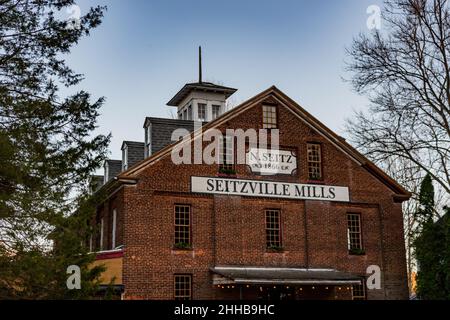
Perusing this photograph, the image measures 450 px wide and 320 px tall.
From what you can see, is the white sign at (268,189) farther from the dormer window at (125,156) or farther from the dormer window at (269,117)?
the dormer window at (125,156)

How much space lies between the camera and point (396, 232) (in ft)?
101

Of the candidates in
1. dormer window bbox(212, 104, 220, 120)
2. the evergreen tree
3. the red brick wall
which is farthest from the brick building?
dormer window bbox(212, 104, 220, 120)

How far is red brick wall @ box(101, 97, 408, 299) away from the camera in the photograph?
84.7ft

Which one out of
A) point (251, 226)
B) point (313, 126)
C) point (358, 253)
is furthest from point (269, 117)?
point (358, 253)

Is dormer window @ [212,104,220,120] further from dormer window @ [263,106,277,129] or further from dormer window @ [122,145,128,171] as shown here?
dormer window @ [263,106,277,129]

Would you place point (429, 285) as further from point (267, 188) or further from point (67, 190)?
point (67, 190)

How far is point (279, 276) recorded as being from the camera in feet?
84.8

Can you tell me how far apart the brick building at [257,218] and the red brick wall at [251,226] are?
0.04m

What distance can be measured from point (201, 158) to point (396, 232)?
34.5 ft

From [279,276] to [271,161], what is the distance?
18.5 feet

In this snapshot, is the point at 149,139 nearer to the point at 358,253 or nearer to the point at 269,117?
the point at 269,117

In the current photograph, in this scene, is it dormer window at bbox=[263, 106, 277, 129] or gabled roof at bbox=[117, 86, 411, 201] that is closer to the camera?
gabled roof at bbox=[117, 86, 411, 201]

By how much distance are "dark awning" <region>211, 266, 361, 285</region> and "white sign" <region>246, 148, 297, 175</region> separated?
4.46 meters

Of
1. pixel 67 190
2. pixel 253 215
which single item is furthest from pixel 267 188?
pixel 67 190
